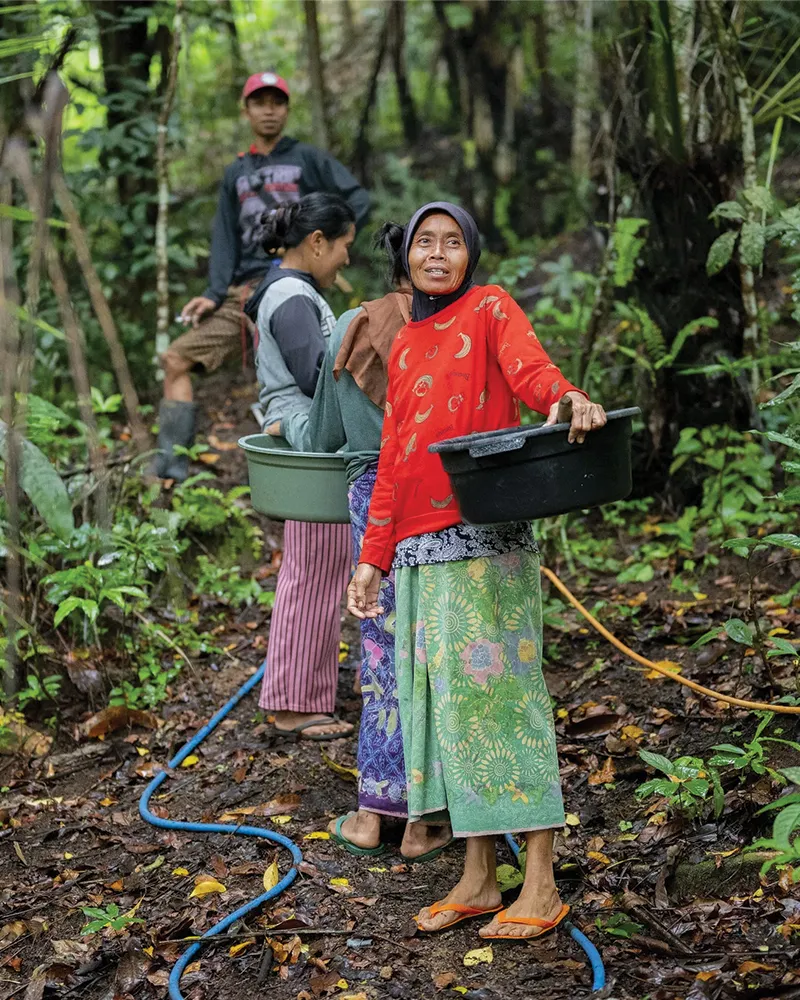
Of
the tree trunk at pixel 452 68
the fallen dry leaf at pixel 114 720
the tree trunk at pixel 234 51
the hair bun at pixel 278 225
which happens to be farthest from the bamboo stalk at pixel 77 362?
the tree trunk at pixel 452 68

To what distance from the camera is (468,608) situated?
2926 millimetres

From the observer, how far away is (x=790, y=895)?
9.27 feet

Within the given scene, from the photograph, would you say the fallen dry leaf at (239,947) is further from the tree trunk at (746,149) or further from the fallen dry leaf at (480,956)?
the tree trunk at (746,149)

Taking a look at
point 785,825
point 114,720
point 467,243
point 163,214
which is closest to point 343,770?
point 114,720

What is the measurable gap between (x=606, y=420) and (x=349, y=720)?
7.79ft

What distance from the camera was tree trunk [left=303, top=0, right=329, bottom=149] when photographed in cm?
831

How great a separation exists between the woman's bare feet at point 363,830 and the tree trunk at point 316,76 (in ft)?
20.3

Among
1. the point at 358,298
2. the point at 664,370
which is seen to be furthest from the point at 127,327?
the point at 664,370

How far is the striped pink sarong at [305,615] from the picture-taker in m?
4.32

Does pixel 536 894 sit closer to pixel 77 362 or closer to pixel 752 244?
pixel 77 362

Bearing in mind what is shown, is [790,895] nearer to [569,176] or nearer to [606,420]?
[606,420]

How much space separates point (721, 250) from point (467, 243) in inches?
94.0

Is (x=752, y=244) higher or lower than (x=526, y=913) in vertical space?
higher

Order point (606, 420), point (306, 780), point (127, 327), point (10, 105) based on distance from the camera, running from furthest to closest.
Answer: point (127, 327) → point (306, 780) → point (606, 420) → point (10, 105)
